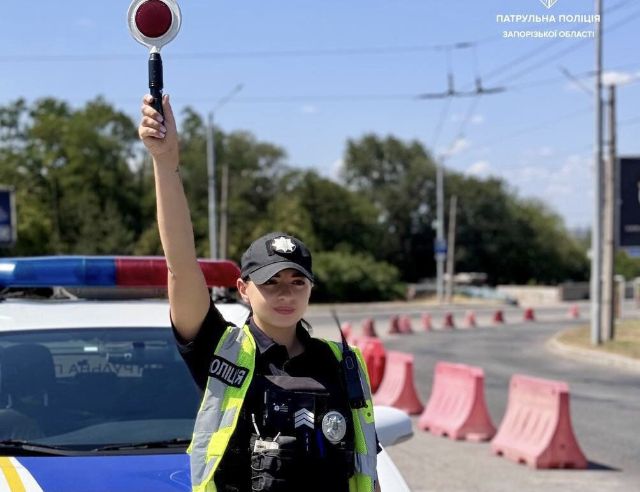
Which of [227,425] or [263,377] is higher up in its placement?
[263,377]

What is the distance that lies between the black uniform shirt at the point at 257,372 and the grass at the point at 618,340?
1781cm

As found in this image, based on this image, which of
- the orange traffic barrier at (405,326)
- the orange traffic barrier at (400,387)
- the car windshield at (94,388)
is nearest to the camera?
the car windshield at (94,388)

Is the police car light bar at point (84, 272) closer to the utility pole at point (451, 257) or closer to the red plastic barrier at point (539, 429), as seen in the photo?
the red plastic barrier at point (539, 429)

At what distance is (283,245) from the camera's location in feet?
8.98

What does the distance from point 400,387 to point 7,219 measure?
708 inches

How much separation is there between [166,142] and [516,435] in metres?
7.15

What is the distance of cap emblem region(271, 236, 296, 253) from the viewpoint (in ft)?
A: 8.94

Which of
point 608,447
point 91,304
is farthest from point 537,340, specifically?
point 91,304

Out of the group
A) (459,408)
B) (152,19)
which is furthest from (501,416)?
(152,19)

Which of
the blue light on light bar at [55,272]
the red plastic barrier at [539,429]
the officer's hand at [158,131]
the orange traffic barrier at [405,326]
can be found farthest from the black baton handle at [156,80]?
the orange traffic barrier at [405,326]

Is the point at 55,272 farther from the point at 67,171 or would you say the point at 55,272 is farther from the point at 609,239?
the point at 67,171

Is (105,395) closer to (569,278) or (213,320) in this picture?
(213,320)

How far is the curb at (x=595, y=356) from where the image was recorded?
18.9 metres

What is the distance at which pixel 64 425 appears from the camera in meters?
3.73
